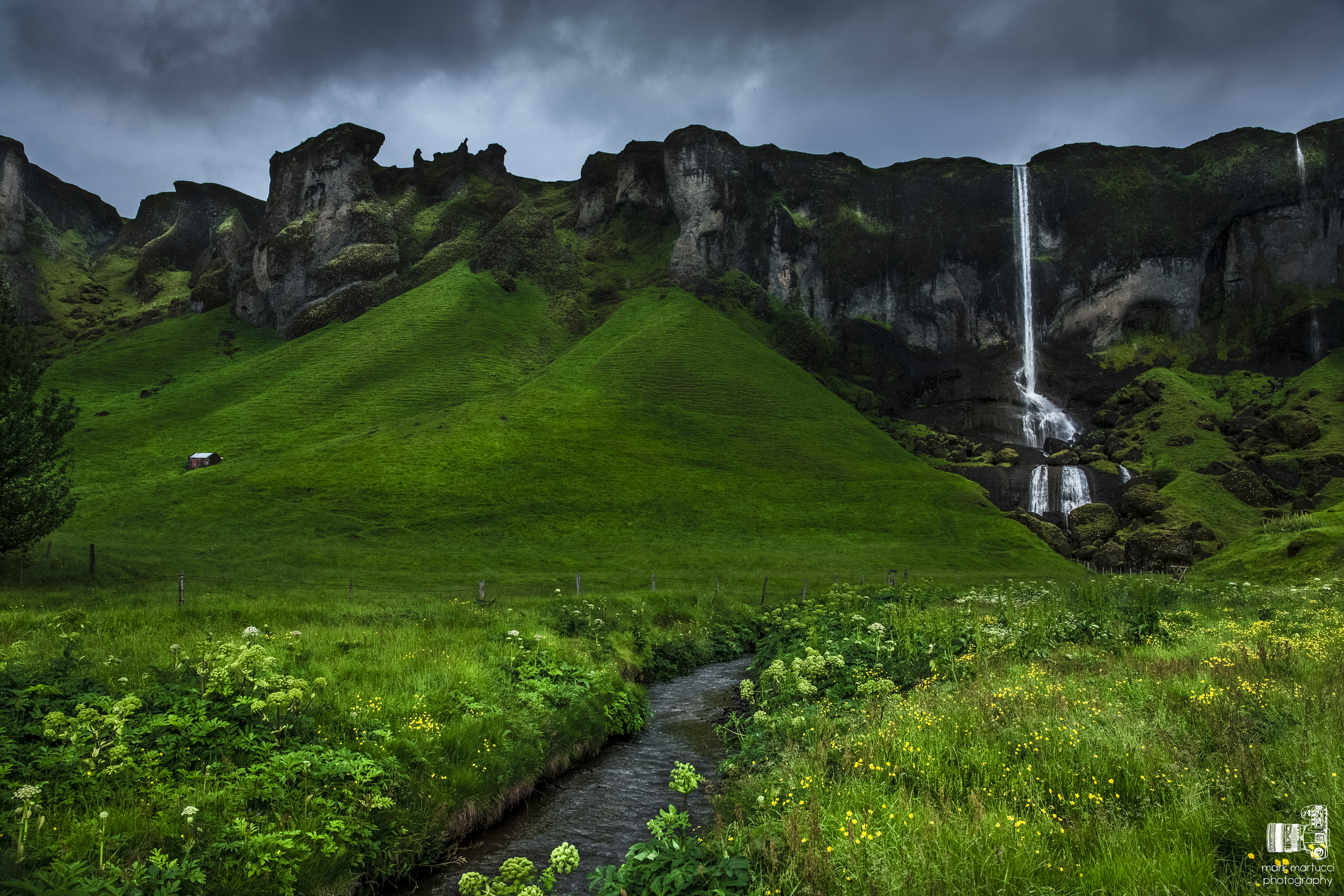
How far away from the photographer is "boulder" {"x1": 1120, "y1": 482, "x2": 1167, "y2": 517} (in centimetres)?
9194

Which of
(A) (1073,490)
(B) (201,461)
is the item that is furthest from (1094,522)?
(B) (201,461)

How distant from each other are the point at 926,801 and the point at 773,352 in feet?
452

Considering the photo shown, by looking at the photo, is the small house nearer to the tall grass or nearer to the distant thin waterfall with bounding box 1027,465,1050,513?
the tall grass

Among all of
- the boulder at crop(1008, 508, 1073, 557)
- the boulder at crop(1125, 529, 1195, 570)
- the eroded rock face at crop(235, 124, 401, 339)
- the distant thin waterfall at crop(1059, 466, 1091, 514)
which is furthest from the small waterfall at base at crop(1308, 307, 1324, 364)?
the eroded rock face at crop(235, 124, 401, 339)

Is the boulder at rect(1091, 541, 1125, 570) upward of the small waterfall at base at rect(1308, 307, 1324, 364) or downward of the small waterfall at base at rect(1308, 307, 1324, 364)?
downward

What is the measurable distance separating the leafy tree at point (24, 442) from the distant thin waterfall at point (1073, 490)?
358ft

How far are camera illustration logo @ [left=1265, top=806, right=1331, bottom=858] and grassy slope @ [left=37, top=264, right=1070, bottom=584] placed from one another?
4763cm

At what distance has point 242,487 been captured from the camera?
255 ft

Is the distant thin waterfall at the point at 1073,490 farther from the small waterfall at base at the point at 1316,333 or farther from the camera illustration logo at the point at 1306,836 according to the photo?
the camera illustration logo at the point at 1306,836

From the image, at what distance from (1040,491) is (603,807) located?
352 ft

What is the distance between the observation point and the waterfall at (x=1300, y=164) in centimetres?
14962

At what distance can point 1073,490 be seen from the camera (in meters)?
105

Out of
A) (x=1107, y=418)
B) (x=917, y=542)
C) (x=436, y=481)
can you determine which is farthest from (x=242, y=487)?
(x=1107, y=418)

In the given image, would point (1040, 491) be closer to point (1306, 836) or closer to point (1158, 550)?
point (1158, 550)
